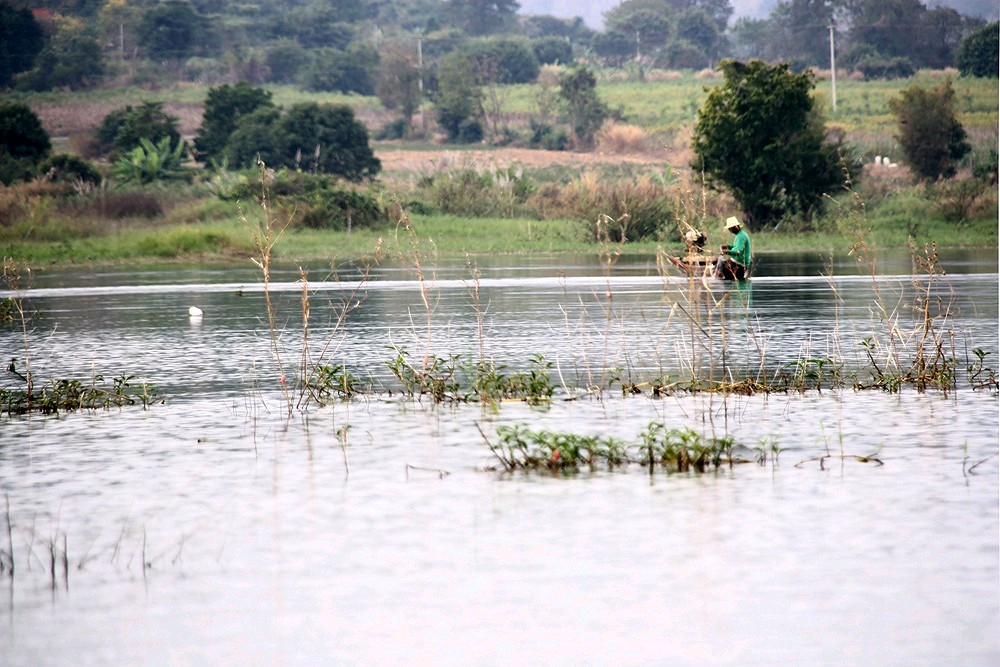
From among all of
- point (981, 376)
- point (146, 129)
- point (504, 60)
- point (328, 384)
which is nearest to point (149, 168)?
point (146, 129)

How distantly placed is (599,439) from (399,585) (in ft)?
12.9

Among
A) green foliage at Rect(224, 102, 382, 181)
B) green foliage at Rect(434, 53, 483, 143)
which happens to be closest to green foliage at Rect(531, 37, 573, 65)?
green foliage at Rect(434, 53, 483, 143)

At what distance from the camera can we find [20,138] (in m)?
54.0

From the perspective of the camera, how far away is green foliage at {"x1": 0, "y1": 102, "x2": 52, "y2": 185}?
5269 cm

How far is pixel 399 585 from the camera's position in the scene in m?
7.65

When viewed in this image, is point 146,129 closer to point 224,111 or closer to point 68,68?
point 224,111

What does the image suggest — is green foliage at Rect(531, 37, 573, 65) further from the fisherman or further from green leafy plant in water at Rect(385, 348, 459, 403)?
green leafy plant in water at Rect(385, 348, 459, 403)

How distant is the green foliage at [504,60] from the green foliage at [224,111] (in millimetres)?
39931

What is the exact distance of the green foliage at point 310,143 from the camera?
5925 centimetres

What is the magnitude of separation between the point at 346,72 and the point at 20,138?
163ft

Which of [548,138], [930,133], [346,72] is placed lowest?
[930,133]

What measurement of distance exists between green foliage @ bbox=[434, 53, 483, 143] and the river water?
69678 millimetres

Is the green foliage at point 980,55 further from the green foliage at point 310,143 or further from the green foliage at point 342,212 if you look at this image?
the green foliage at point 342,212

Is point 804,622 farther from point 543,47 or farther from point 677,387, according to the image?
point 543,47
